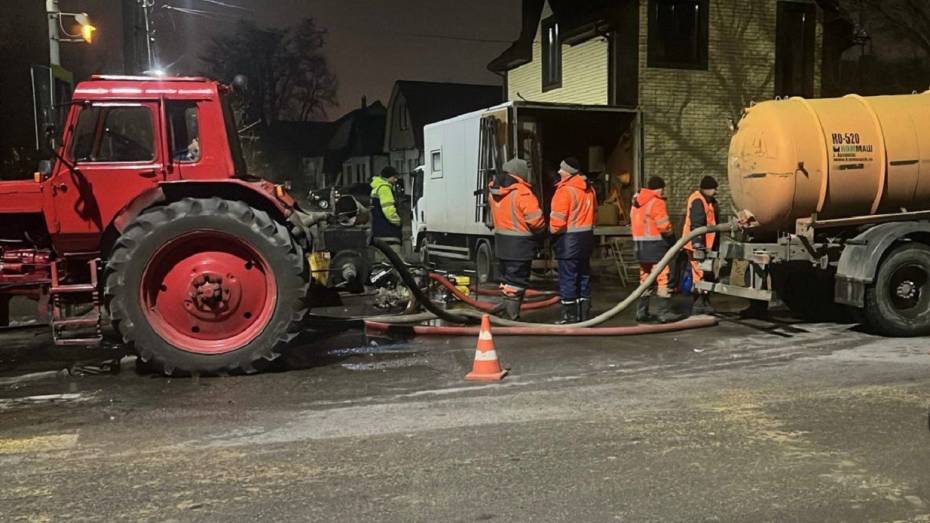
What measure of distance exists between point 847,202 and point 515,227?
12.5 ft

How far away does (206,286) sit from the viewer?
6793 millimetres

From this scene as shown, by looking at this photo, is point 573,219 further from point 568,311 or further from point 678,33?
point 678,33

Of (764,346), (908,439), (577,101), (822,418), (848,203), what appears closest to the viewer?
(908,439)

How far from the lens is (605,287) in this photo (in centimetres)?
1359

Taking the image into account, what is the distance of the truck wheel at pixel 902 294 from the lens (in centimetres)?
852

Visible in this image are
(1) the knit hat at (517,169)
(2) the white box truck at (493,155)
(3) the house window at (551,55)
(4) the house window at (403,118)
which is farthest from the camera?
(4) the house window at (403,118)

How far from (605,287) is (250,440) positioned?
9307 millimetres

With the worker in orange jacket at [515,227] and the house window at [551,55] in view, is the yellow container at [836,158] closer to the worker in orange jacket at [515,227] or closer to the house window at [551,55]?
the worker in orange jacket at [515,227]

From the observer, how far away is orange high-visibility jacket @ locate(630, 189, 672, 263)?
962cm

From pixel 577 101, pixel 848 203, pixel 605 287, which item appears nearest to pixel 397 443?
pixel 848 203

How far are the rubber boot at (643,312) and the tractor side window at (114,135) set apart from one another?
5908 mm

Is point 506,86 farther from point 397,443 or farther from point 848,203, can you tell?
point 397,443

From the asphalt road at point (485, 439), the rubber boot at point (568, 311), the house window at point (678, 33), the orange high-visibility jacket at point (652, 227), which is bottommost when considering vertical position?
the asphalt road at point (485, 439)

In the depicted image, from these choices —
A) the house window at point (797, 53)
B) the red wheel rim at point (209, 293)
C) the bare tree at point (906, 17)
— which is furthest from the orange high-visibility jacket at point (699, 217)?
the bare tree at point (906, 17)
